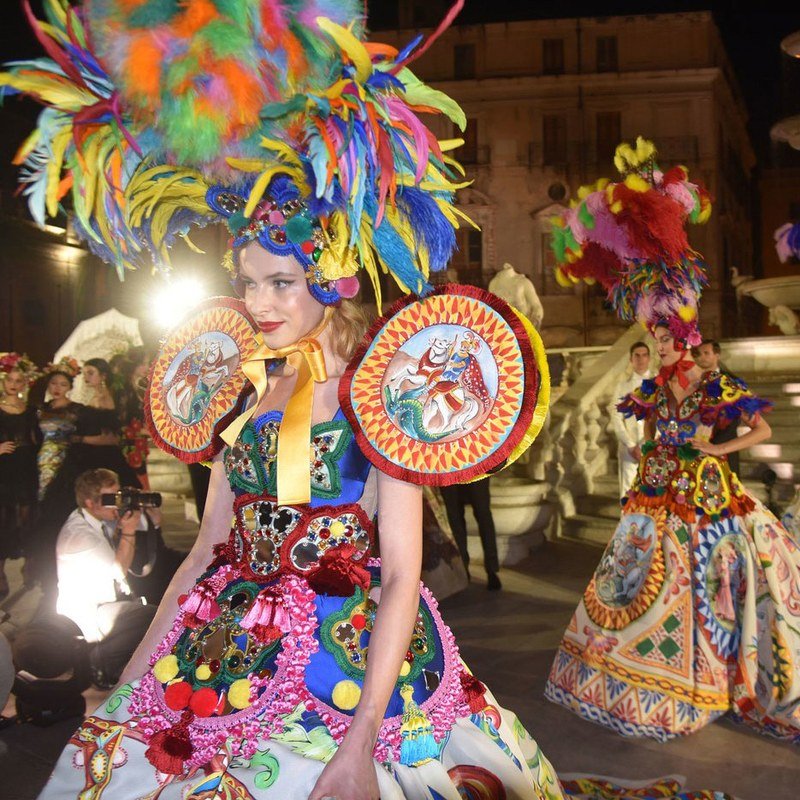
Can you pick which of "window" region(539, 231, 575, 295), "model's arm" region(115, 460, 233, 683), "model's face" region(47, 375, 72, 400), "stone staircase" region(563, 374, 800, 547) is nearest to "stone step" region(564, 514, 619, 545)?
"stone staircase" region(563, 374, 800, 547)

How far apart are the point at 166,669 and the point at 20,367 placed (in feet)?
22.3

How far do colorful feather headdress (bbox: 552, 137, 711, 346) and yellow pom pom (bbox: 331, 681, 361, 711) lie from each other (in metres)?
3.57

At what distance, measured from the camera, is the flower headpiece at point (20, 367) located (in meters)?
8.15

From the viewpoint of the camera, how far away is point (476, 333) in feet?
7.19

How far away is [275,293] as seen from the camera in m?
2.30

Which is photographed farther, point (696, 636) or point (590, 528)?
point (590, 528)

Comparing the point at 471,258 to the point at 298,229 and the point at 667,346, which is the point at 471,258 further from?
the point at 298,229

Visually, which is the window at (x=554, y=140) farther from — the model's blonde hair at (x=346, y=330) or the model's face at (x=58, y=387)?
the model's blonde hair at (x=346, y=330)

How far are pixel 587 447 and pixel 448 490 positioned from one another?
4.64 meters

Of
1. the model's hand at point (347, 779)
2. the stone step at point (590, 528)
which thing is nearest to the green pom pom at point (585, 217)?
the model's hand at point (347, 779)

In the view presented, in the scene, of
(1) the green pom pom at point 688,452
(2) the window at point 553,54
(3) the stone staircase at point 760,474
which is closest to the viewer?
(1) the green pom pom at point 688,452

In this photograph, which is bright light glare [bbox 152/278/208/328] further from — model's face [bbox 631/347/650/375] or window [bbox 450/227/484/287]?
window [bbox 450/227/484/287]

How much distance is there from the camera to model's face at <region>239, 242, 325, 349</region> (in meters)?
2.28

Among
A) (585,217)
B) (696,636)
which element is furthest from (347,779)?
(585,217)
